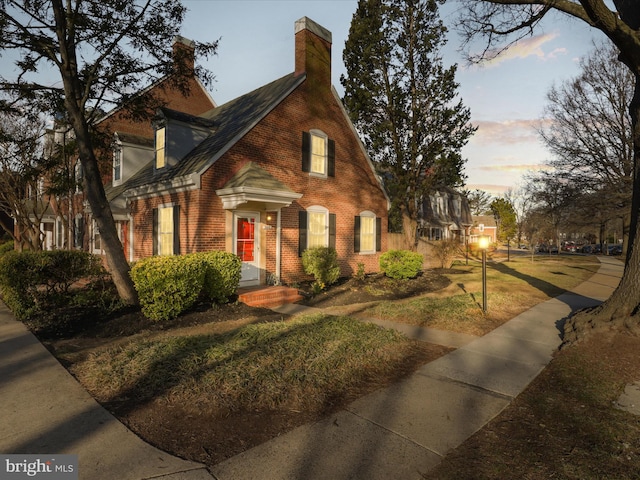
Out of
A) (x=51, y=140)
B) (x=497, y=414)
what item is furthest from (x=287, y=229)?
(x=51, y=140)

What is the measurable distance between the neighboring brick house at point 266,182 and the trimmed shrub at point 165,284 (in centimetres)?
273

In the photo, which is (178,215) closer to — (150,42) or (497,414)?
(150,42)

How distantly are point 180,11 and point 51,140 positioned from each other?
1191 cm

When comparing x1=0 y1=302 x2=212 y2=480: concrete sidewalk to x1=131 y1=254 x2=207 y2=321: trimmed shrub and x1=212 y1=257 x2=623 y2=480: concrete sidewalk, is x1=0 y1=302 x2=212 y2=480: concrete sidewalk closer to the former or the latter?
x1=212 y1=257 x2=623 y2=480: concrete sidewalk

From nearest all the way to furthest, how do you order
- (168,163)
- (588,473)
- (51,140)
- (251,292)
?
(588,473)
(251,292)
(168,163)
(51,140)

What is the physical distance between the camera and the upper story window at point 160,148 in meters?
12.0

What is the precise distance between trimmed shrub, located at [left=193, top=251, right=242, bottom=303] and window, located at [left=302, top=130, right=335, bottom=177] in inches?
219

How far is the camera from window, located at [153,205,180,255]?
34.9 feet

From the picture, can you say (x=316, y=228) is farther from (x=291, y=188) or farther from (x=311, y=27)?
(x=311, y=27)

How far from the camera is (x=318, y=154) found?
44.1 feet

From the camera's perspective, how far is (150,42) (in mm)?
9055

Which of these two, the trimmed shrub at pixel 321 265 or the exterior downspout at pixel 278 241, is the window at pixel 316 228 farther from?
the exterior downspout at pixel 278 241

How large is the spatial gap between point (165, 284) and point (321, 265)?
18.3ft

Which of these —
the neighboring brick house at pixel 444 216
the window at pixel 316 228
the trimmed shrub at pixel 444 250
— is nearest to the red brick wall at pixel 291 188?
the window at pixel 316 228
